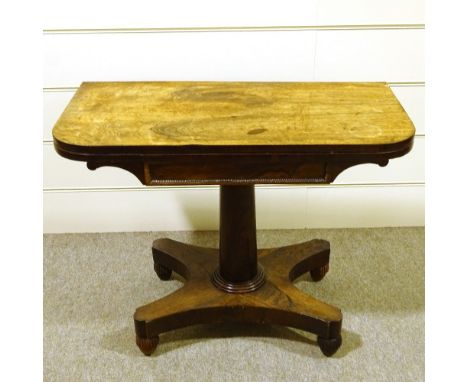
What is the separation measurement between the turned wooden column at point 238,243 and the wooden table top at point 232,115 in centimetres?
24

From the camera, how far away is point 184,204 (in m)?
2.10

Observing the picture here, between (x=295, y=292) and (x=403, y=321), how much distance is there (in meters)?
0.34

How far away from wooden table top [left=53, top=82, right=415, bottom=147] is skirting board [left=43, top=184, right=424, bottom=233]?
1.84 feet

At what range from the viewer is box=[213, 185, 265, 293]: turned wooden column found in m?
1.59

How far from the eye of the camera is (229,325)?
1.73 meters

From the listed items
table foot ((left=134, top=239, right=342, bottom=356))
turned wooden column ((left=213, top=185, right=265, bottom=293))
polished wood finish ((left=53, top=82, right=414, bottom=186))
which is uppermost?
polished wood finish ((left=53, top=82, right=414, bottom=186))

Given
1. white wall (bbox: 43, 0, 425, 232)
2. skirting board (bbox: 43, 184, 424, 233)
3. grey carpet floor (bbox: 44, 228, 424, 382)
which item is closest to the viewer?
grey carpet floor (bbox: 44, 228, 424, 382)

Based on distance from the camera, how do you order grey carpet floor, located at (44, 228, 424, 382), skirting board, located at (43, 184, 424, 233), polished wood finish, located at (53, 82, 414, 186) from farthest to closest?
skirting board, located at (43, 184, 424, 233)
grey carpet floor, located at (44, 228, 424, 382)
polished wood finish, located at (53, 82, 414, 186)

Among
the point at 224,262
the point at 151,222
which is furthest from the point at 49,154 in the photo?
the point at 224,262

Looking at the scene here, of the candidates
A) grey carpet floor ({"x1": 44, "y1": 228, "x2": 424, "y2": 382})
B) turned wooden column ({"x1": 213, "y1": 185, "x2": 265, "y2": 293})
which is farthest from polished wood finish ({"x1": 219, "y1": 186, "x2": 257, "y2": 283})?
grey carpet floor ({"x1": 44, "y1": 228, "x2": 424, "y2": 382})

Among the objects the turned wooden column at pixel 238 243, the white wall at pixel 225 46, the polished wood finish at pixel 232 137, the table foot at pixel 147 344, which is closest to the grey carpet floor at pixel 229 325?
the table foot at pixel 147 344

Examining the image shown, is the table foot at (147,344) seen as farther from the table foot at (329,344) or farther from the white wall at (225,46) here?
the white wall at (225,46)

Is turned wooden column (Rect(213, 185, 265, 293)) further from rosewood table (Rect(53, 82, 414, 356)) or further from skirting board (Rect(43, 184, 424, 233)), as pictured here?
skirting board (Rect(43, 184, 424, 233))

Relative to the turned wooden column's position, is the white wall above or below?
above
